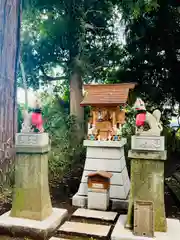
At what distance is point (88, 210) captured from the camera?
4422mm

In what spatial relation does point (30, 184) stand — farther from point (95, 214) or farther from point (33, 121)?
point (95, 214)

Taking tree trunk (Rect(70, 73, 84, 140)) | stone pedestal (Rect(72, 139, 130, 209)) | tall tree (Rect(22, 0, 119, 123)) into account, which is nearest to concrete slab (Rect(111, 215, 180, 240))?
stone pedestal (Rect(72, 139, 130, 209))

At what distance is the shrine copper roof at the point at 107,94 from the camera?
4846mm

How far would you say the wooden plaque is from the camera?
10.2ft

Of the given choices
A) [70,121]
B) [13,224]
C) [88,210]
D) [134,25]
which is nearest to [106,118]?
[88,210]

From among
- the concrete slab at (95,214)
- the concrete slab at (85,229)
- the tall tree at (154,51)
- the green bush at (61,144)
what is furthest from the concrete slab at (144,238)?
the tall tree at (154,51)

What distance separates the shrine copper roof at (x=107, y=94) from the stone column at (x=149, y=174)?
154 centimetres

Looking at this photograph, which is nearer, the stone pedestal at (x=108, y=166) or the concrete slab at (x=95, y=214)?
the concrete slab at (x=95, y=214)

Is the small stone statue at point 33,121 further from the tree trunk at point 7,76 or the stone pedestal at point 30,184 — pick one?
the tree trunk at point 7,76

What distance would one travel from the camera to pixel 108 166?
4824 mm

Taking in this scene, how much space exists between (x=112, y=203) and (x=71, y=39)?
5.97 m

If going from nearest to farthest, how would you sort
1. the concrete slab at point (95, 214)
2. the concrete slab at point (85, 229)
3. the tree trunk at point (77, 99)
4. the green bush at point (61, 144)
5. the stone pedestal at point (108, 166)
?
the concrete slab at point (85, 229), the concrete slab at point (95, 214), the stone pedestal at point (108, 166), the green bush at point (61, 144), the tree trunk at point (77, 99)

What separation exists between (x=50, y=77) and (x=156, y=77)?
389cm

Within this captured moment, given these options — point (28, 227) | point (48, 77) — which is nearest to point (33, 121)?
point (28, 227)
